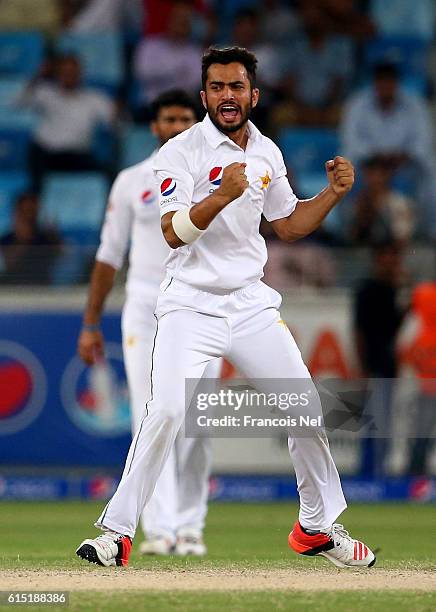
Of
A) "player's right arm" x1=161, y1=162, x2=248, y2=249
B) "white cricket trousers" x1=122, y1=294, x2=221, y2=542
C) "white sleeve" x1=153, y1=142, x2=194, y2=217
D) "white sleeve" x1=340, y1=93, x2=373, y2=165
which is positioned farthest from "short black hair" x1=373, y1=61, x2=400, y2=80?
"player's right arm" x1=161, y1=162, x2=248, y2=249

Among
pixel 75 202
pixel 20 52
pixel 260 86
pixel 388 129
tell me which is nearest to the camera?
pixel 75 202

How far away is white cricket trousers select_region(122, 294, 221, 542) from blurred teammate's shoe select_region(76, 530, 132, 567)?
1600 mm

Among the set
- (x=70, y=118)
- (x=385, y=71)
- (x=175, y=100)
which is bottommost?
(x=175, y=100)

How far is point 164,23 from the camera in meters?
15.0

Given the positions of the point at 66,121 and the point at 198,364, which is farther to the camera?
the point at 66,121

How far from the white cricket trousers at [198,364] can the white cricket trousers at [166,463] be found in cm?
152

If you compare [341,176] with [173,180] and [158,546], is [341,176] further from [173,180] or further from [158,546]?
[158,546]

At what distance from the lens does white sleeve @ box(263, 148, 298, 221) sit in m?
6.34

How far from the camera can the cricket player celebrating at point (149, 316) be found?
768cm

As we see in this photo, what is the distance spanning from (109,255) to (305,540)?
239 centimetres

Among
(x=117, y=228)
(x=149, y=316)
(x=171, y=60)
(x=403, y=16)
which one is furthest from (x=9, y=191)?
(x=149, y=316)

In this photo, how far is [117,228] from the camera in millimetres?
8062

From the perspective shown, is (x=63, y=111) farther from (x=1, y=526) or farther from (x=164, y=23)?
(x=1, y=526)
